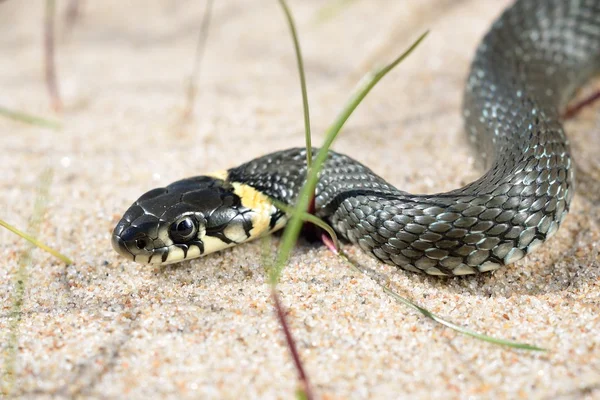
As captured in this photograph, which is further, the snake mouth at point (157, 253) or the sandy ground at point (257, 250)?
the snake mouth at point (157, 253)

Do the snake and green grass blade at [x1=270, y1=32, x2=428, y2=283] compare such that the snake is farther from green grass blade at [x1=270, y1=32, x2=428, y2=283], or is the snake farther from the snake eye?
green grass blade at [x1=270, y1=32, x2=428, y2=283]

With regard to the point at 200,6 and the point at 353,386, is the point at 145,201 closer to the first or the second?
the point at 353,386

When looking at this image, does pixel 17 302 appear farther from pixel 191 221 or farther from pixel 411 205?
pixel 411 205

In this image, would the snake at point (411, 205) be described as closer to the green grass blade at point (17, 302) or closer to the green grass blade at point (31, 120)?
the green grass blade at point (17, 302)

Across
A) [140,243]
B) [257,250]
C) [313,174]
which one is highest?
[313,174]

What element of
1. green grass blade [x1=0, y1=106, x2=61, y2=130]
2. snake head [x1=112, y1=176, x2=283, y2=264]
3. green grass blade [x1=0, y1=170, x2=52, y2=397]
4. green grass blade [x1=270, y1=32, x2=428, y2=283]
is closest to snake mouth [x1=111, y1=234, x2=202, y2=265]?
snake head [x1=112, y1=176, x2=283, y2=264]

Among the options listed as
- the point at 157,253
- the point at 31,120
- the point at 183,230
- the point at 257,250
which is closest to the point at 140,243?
the point at 157,253

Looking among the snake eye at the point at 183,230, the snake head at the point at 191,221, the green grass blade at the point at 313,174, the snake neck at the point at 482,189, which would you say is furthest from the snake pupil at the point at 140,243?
the green grass blade at the point at 313,174

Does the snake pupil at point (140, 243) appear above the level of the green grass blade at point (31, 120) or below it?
below
